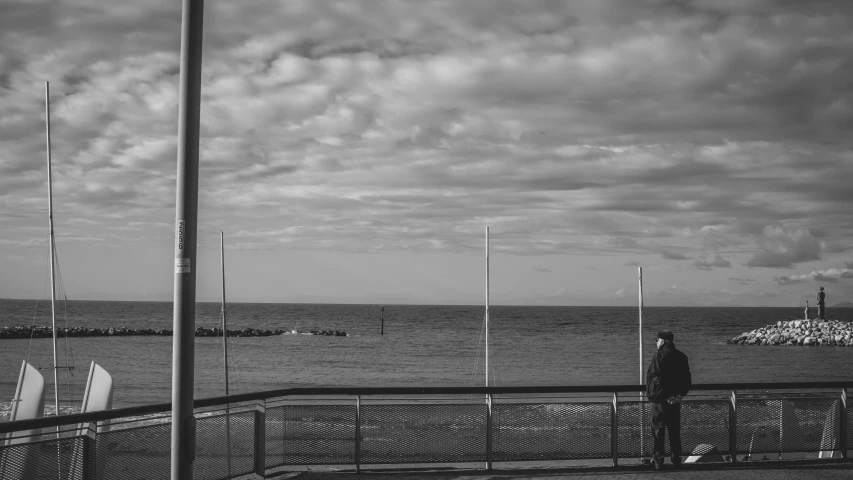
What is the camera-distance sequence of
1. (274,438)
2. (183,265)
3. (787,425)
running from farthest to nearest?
(787,425)
(274,438)
(183,265)

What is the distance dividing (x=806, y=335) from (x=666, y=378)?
8631 cm

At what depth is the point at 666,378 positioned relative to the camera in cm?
965

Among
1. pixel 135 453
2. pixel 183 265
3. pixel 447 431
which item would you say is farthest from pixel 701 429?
pixel 183 265

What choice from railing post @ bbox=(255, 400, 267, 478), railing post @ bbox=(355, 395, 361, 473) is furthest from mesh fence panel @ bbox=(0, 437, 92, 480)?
railing post @ bbox=(355, 395, 361, 473)

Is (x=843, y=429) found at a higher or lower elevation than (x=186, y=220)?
lower

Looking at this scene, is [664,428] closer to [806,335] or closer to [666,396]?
[666,396]

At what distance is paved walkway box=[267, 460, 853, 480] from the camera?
9141mm

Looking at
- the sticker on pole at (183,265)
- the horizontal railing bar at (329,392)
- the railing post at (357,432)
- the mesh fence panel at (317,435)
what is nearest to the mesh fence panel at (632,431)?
the horizontal railing bar at (329,392)

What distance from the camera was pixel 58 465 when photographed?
23.1ft

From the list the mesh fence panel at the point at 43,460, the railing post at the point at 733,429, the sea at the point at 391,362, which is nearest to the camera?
the mesh fence panel at the point at 43,460

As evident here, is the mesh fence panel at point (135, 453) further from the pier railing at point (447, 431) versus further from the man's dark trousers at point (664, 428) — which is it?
the man's dark trousers at point (664, 428)

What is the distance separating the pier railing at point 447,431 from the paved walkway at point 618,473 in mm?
224

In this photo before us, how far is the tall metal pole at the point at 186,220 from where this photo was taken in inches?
208

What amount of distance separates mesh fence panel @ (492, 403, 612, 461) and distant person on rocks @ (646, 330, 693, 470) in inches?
24.2
